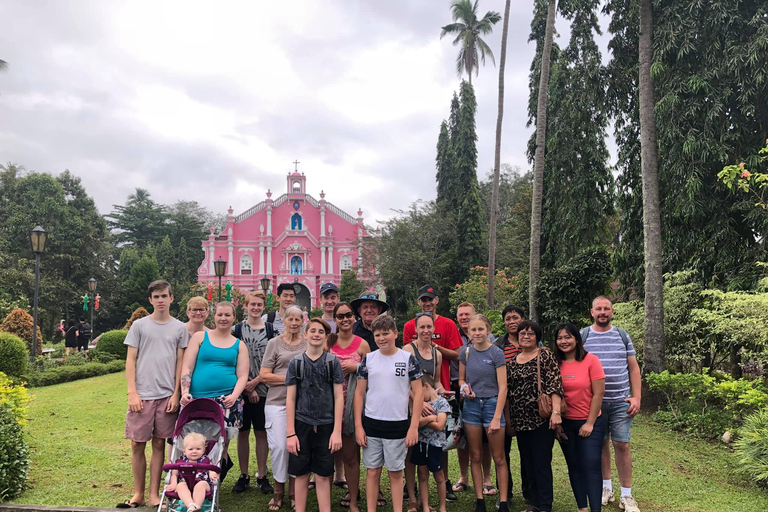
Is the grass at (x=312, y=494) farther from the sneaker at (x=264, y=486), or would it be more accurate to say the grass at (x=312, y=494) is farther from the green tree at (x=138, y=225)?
the green tree at (x=138, y=225)

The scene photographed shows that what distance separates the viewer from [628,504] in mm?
4152

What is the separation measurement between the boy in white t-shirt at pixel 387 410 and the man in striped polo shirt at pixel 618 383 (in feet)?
5.11

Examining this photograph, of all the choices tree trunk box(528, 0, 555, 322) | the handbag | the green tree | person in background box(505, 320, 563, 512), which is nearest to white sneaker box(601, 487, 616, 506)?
person in background box(505, 320, 563, 512)

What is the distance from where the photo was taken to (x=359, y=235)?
37.6 meters

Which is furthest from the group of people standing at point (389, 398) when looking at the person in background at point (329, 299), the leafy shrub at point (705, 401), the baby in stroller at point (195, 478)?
the leafy shrub at point (705, 401)

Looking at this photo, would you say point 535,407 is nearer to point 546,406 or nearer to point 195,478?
point 546,406

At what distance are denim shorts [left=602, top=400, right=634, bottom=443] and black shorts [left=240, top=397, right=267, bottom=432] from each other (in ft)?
9.27

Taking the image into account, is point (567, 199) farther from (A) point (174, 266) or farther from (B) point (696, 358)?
(A) point (174, 266)

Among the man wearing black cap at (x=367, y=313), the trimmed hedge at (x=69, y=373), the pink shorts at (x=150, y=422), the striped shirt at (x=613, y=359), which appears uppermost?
the man wearing black cap at (x=367, y=313)

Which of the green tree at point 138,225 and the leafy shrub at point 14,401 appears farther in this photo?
the green tree at point 138,225

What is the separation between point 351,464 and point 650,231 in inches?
275

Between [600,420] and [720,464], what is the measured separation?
125 inches

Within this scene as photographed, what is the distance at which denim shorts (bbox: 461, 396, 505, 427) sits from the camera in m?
4.11

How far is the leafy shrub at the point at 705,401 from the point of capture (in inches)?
252
